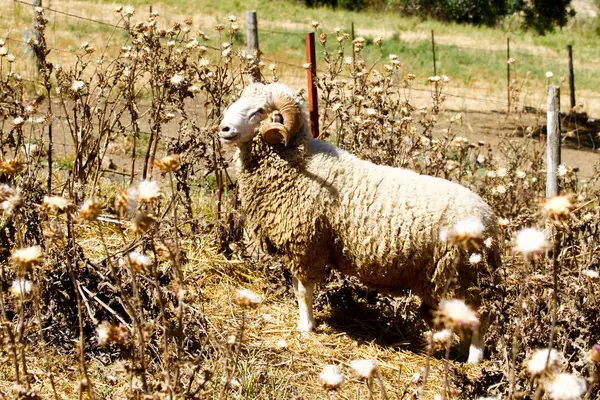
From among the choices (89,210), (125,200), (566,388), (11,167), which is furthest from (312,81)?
(566,388)

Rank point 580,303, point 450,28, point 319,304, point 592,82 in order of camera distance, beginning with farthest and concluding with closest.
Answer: point 450,28 < point 592,82 < point 319,304 < point 580,303

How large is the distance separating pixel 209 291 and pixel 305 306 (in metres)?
0.87

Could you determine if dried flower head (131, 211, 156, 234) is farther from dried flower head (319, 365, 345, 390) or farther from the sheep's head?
the sheep's head

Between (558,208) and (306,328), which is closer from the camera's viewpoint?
(558,208)

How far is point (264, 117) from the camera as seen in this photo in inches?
198

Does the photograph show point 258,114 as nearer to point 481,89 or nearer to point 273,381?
point 273,381

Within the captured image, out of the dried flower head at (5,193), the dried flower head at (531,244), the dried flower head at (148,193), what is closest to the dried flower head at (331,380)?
the dried flower head at (531,244)

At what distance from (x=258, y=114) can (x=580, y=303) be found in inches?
92.2

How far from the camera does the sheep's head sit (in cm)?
493

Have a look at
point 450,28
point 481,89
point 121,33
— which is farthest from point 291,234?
point 450,28

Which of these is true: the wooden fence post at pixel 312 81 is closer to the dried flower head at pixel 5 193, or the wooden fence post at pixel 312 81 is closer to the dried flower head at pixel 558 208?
the dried flower head at pixel 5 193

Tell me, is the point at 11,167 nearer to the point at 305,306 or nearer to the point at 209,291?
the point at 305,306

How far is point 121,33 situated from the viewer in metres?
20.7

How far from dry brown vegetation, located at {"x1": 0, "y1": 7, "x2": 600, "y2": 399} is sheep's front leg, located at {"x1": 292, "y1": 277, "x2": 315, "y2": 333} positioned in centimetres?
10
